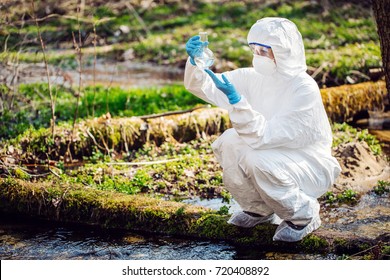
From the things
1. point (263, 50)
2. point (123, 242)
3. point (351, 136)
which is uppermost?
point (263, 50)

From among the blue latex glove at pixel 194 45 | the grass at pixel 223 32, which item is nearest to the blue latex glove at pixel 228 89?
the blue latex glove at pixel 194 45

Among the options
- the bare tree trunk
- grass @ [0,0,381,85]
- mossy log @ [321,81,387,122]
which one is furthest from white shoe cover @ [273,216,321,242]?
grass @ [0,0,381,85]

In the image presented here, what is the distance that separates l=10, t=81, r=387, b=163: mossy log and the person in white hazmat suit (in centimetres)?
254

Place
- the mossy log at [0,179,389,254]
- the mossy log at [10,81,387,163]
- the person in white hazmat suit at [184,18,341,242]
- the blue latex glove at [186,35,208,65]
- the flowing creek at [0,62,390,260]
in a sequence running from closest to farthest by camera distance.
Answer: the person in white hazmat suit at [184,18,341,242] → the blue latex glove at [186,35,208,65] → the mossy log at [0,179,389,254] → the flowing creek at [0,62,390,260] → the mossy log at [10,81,387,163]

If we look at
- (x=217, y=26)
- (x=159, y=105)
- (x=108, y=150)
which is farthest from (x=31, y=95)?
(x=217, y=26)

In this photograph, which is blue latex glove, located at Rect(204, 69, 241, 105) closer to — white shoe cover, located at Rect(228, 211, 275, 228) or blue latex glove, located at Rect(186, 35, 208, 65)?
blue latex glove, located at Rect(186, 35, 208, 65)

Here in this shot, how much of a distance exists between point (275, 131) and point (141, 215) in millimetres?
1462

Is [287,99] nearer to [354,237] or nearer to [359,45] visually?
[354,237]

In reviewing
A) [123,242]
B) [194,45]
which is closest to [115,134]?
[123,242]

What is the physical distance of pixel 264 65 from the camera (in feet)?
18.5

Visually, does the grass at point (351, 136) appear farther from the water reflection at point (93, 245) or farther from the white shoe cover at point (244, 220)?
the water reflection at point (93, 245)

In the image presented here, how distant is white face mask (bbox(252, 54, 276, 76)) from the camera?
18.4 ft

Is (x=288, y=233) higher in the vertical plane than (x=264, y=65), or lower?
lower

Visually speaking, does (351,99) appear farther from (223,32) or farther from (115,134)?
(223,32)
